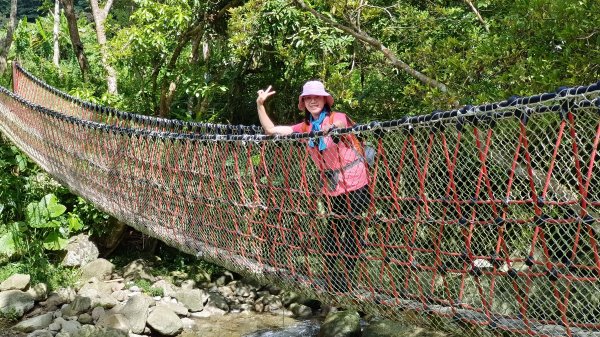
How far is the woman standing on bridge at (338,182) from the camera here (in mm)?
2277

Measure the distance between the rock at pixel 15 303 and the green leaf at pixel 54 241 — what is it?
2.22ft

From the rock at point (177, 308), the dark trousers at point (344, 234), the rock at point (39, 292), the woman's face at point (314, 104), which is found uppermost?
Answer: the woman's face at point (314, 104)

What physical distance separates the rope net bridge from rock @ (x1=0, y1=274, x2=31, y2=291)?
1.97 m

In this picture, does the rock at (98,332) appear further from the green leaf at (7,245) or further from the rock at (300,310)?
the green leaf at (7,245)

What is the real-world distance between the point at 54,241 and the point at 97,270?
1.49 ft

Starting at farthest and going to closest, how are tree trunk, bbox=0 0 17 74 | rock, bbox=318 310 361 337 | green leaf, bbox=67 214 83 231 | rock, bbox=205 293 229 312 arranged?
tree trunk, bbox=0 0 17 74 < green leaf, bbox=67 214 83 231 < rock, bbox=205 293 229 312 < rock, bbox=318 310 361 337

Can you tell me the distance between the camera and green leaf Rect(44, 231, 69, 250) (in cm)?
566

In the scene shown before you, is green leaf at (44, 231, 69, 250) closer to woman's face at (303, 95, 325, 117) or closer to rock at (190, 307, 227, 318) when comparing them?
rock at (190, 307, 227, 318)

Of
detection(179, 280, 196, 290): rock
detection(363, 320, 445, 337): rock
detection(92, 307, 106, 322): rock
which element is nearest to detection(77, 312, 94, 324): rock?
detection(92, 307, 106, 322): rock

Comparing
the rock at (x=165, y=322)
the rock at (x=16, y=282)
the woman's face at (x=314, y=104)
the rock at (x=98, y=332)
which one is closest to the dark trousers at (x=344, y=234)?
the woman's face at (x=314, y=104)

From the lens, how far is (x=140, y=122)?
14.1 feet

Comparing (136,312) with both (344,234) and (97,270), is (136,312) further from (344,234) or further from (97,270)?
(344,234)

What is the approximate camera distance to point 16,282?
5.20 metres

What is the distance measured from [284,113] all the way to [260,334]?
1.91 m
